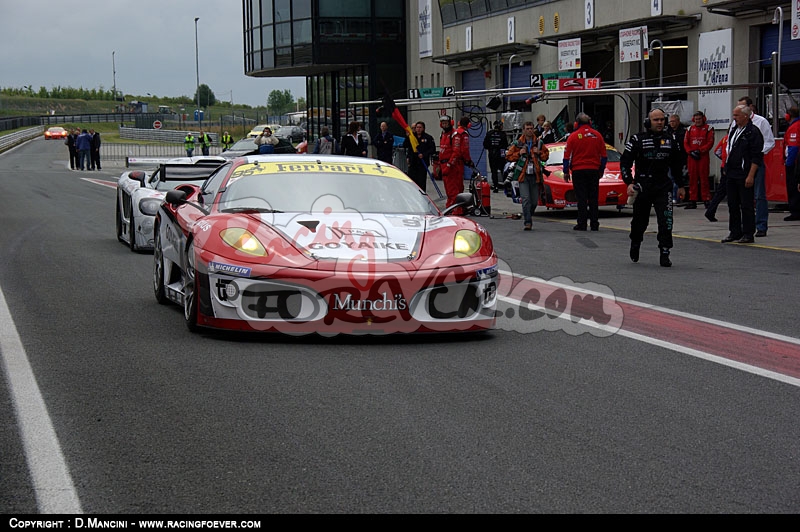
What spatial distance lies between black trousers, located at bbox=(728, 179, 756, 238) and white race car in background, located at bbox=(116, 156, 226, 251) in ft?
21.1

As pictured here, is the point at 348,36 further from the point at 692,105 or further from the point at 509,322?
the point at 509,322

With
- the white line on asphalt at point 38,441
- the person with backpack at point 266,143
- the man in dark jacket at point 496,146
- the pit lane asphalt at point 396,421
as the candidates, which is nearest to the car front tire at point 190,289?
the pit lane asphalt at point 396,421

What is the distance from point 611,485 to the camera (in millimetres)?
4188

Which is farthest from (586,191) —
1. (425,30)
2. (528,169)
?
(425,30)

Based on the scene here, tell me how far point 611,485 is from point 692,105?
21.0 metres

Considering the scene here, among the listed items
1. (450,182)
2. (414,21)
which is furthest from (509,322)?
(414,21)

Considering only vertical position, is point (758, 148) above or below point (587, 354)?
above

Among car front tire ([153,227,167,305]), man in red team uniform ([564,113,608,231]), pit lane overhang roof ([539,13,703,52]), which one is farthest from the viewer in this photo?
pit lane overhang roof ([539,13,703,52])

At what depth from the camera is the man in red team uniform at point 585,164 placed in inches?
669

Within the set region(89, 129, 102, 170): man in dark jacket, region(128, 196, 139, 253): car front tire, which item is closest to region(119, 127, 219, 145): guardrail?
region(89, 129, 102, 170): man in dark jacket

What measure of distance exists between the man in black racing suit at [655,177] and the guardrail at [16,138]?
2413 inches

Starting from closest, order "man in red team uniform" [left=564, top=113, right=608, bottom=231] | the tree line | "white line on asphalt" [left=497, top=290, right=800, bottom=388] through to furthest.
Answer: "white line on asphalt" [left=497, top=290, right=800, bottom=388] < "man in red team uniform" [left=564, top=113, right=608, bottom=231] < the tree line

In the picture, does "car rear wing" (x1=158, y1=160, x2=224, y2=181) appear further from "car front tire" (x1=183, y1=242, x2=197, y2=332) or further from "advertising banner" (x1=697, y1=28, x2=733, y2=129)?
"advertising banner" (x1=697, y1=28, x2=733, y2=129)

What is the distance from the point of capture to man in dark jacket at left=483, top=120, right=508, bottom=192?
25156mm
